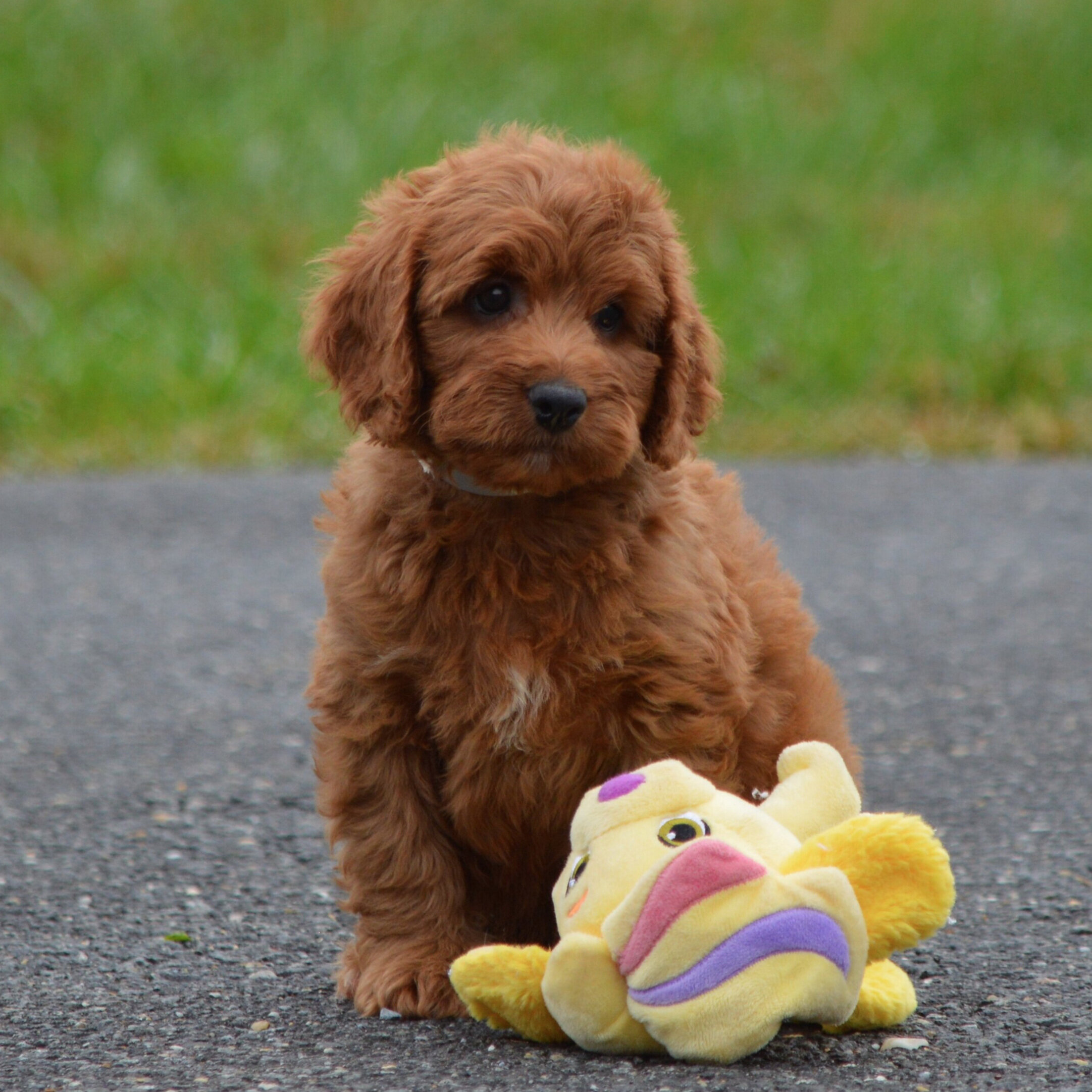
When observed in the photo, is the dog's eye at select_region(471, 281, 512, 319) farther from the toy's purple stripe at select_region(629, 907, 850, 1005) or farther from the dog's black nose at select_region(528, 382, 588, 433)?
the toy's purple stripe at select_region(629, 907, 850, 1005)

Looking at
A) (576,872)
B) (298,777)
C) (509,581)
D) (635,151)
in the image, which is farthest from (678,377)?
(635,151)

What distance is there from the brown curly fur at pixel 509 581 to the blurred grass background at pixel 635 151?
17.7 feet

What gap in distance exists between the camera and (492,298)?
3439 mm

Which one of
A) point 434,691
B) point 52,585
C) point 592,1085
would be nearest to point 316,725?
point 434,691

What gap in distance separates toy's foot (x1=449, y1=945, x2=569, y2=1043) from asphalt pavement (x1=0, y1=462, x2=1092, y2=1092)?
0.22ft

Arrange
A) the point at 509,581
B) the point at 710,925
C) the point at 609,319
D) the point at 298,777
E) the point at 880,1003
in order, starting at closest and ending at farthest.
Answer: the point at 710,925, the point at 880,1003, the point at 509,581, the point at 609,319, the point at 298,777

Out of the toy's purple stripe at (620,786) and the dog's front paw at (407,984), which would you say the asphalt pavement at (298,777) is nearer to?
the dog's front paw at (407,984)

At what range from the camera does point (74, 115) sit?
1389cm

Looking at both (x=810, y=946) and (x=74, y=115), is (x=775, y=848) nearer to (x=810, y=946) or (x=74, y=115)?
(x=810, y=946)

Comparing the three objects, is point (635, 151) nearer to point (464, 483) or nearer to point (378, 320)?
point (378, 320)

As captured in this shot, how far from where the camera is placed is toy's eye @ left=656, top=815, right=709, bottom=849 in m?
3.04

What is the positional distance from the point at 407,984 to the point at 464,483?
3.30ft

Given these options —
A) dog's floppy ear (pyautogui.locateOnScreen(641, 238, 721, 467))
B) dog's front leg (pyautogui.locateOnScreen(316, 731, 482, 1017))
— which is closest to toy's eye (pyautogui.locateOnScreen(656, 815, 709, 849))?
dog's front leg (pyautogui.locateOnScreen(316, 731, 482, 1017))

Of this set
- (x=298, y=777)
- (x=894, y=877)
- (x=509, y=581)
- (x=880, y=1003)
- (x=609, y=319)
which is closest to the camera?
(x=894, y=877)
